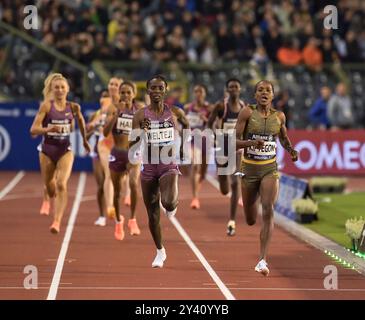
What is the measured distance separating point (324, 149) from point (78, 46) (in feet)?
22.2

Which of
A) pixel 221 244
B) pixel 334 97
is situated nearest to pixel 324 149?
pixel 334 97

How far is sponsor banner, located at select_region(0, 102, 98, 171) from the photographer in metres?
31.8

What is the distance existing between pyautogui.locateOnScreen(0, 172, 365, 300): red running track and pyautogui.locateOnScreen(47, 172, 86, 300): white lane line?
5 cm

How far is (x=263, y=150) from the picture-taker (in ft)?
51.3

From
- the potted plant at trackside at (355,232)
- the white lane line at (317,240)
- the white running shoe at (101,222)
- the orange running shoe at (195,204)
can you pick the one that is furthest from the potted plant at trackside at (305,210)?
the potted plant at trackside at (355,232)

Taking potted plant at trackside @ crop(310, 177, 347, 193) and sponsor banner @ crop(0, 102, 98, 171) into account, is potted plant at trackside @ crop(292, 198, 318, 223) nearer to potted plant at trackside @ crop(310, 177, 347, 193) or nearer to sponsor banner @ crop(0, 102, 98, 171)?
potted plant at trackside @ crop(310, 177, 347, 193)

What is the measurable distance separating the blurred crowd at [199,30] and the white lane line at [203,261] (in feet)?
35.2

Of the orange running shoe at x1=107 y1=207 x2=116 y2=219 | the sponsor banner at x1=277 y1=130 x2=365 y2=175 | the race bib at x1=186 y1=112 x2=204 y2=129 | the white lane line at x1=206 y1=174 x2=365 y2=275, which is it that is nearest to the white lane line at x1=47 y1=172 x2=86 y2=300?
the orange running shoe at x1=107 y1=207 x2=116 y2=219

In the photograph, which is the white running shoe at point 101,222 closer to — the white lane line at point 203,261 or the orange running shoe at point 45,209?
the white lane line at point 203,261

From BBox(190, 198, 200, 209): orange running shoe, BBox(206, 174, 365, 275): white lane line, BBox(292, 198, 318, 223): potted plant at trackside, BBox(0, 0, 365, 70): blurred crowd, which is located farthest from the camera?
BBox(0, 0, 365, 70): blurred crowd

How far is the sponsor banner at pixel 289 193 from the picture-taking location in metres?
22.1

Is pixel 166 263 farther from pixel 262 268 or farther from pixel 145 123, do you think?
pixel 145 123

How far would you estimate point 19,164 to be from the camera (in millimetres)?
32188
